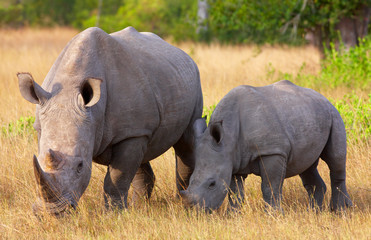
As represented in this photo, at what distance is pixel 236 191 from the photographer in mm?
5137

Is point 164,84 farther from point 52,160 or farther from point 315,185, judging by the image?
point 315,185

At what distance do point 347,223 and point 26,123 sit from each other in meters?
4.58

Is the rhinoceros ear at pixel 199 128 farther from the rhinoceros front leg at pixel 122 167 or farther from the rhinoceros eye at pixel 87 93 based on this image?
the rhinoceros eye at pixel 87 93

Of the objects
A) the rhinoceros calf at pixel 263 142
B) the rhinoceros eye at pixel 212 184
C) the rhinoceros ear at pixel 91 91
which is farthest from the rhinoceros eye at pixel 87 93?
the rhinoceros eye at pixel 212 184

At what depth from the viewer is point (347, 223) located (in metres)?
4.82

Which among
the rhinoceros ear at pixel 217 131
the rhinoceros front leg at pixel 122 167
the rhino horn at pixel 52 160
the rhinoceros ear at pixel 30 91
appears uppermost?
the rhinoceros ear at pixel 30 91

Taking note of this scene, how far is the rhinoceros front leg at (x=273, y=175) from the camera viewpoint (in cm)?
481

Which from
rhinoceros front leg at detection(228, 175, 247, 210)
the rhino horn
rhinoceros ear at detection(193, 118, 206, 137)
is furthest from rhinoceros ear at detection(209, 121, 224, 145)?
the rhino horn

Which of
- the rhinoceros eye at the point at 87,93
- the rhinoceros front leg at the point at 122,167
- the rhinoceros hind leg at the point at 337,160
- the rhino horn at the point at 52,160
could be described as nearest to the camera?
the rhino horn at the point at 52,160

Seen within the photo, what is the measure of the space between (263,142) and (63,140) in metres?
1.66

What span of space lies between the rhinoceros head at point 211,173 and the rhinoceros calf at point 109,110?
51cm

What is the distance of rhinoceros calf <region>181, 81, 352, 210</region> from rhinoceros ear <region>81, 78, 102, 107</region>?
1.03 metres

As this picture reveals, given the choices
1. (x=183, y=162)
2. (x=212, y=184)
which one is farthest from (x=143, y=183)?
(x=212, y=184)

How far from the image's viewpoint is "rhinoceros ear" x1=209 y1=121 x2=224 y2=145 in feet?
15.7
